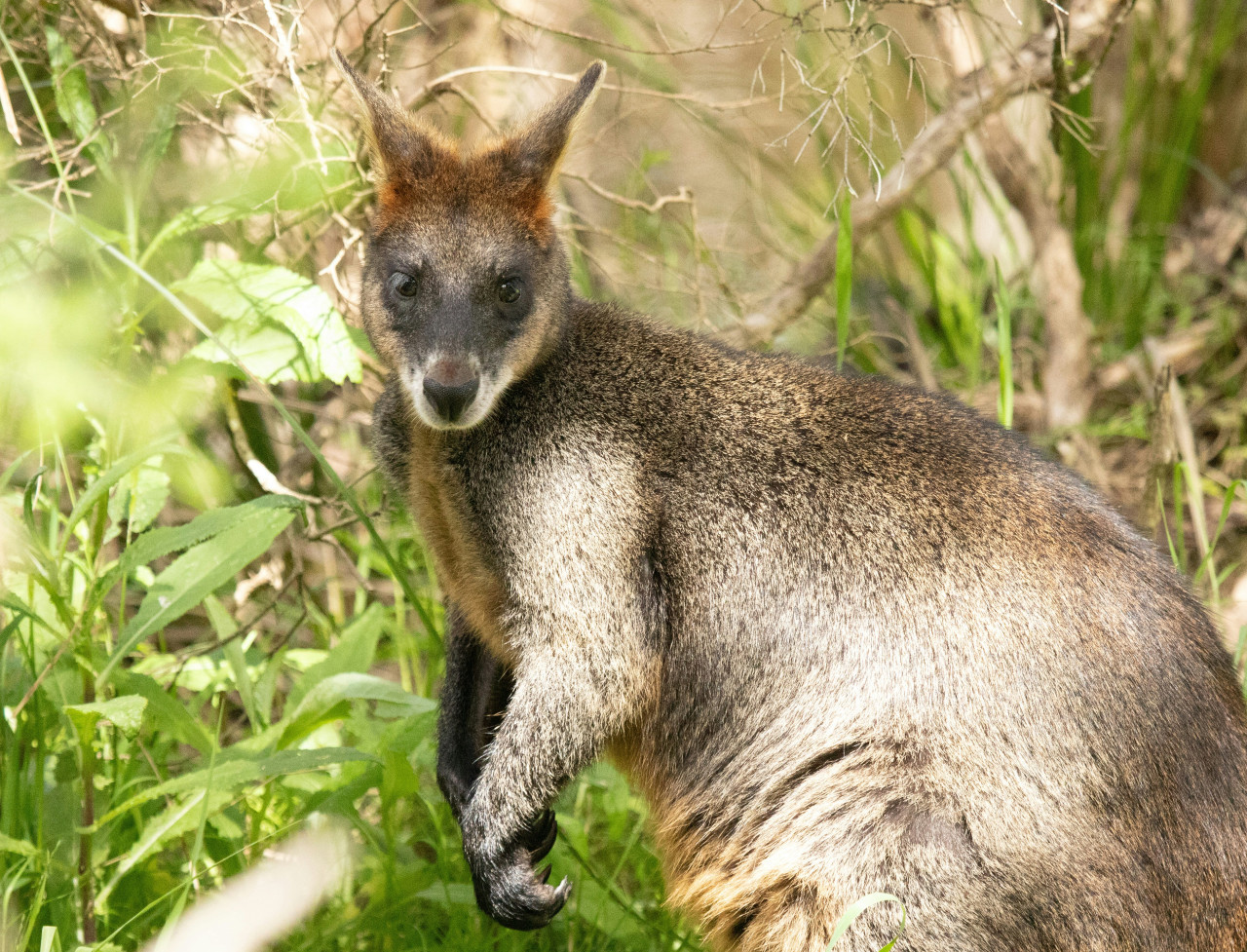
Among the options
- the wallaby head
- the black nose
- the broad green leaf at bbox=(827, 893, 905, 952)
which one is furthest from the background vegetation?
the broad green leaf at bbox=(827, 893, 905, 952)

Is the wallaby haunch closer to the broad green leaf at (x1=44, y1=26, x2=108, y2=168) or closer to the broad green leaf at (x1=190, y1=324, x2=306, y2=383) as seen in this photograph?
the broad green leaf at (x1=190, y1=324, x2=306, y2=383)

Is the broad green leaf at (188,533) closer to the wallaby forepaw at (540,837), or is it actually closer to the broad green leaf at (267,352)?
the broad green leaf at (267,352)

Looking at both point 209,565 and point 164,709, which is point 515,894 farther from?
point 209,565

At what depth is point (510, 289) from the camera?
3.73 m

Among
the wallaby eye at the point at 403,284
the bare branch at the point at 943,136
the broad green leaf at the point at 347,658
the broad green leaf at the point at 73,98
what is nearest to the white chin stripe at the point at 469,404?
the wallaby eye at the point at 403,284

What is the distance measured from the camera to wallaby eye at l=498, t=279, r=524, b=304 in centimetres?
372

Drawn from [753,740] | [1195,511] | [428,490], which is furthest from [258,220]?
[1195,511]

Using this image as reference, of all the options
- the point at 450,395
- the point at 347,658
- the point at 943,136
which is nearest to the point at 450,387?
the point at 450,395

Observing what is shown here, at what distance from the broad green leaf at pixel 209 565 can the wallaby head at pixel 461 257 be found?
583 millimetres

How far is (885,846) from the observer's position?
3.32 meters

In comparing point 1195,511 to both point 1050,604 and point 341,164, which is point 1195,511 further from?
point 341,164

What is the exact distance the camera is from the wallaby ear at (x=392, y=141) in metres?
3.77

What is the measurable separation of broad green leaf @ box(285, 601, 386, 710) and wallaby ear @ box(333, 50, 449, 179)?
61.3 inches

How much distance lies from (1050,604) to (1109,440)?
3721 millimetres
